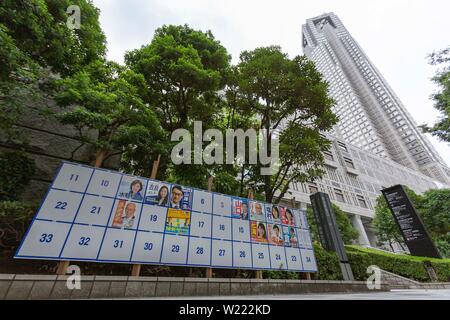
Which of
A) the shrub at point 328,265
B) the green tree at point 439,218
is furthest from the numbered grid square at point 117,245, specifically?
the green tree at point 439,218

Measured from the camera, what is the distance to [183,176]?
24.8 ft

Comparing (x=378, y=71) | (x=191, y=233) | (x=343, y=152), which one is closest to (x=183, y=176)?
(x=191, y=233)

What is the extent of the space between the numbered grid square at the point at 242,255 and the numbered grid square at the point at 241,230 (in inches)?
5.9

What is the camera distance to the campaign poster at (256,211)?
19.4 feet

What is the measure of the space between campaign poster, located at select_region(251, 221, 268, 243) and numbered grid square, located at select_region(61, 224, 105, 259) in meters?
3.71

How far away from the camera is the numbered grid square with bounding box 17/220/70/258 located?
3.20 meters

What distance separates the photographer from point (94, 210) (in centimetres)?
399

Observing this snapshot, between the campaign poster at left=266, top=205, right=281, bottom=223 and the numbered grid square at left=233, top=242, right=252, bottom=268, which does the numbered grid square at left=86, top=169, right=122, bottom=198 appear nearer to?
the numbered grid square at left=233, top=242, right=252, bottom=268

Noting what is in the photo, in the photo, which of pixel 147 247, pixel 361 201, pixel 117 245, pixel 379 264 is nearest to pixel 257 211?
pixel 147 247

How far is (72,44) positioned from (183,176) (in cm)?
569

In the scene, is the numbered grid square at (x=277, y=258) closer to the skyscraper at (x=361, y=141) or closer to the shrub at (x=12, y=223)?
the shrub at (x=12, y=223)

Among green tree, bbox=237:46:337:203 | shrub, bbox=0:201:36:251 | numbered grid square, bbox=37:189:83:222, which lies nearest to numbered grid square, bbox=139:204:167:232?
numbered grid square, bbox=37:189:83:222

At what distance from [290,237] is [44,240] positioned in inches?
234

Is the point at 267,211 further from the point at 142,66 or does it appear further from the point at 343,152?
the point at 343,152
